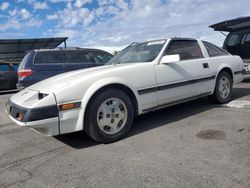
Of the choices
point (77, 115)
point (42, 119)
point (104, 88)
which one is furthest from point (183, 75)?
point (42, 119)

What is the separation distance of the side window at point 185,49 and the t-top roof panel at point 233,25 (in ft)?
13.9

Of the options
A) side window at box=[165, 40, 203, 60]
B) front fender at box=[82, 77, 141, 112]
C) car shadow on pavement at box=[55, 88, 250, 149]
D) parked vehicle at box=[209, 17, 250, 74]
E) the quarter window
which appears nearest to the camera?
front fender at box=[82, 77, 141, 112]

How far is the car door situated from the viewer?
4533mm

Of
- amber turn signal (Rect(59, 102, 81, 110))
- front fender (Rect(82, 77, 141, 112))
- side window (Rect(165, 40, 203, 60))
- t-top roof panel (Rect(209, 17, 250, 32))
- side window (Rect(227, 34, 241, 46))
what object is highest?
t-top roof panel (Rect(209, 17, 250, 32))

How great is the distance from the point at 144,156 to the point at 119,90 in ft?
3.62

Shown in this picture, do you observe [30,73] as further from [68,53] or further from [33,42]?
[33,42]

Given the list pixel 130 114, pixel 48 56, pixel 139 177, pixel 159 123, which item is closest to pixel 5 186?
pixel 139 177

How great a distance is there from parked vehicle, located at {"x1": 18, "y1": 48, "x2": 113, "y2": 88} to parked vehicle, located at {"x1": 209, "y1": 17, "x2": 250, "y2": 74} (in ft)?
13.3

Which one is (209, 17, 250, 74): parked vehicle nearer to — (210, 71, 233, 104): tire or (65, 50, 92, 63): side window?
(210, 71, 233, 104): tire

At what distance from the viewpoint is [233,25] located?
30.5ft

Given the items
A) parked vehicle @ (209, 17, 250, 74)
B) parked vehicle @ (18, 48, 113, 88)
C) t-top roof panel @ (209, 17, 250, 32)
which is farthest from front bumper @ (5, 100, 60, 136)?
t-top roof panel @ (209, 17, 250, 32)

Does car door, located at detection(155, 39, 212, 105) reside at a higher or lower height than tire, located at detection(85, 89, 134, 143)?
higher

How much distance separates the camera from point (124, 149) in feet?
11.8

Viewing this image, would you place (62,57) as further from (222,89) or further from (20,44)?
(20,44)
